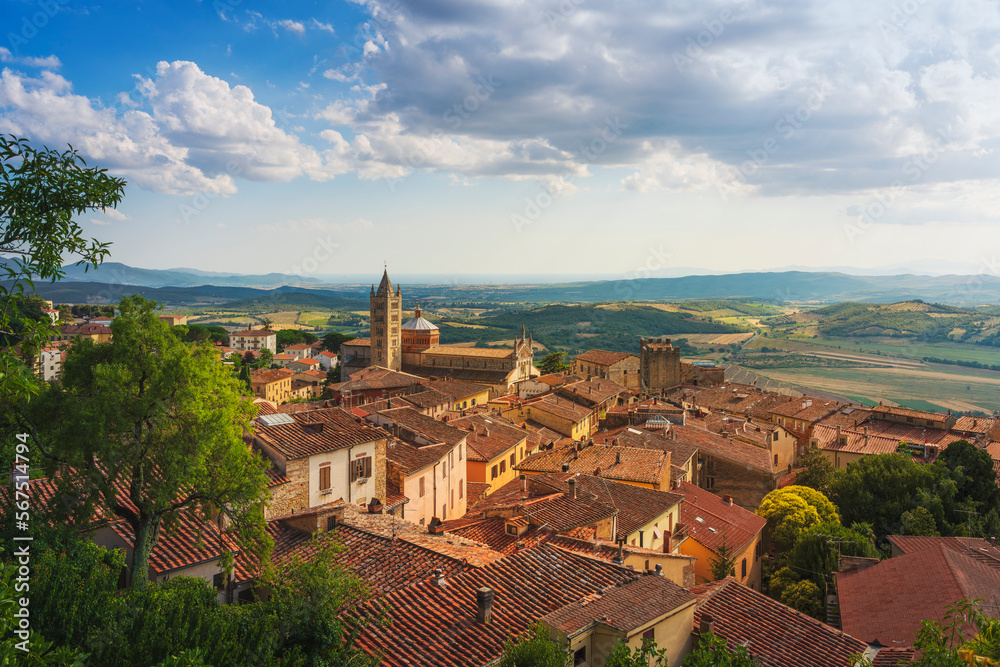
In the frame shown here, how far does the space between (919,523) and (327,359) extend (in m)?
113

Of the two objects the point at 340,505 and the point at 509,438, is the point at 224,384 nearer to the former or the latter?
the point at 340,505

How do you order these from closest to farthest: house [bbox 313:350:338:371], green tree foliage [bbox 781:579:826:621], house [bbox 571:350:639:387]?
green tree foliage [bbox 781:579:826:621] < house [bbox 571:350:639:387] < house [bbox 313:350:338:371]

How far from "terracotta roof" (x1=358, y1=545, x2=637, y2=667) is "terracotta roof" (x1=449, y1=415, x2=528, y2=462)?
16.9m

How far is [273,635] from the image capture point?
9.48 m

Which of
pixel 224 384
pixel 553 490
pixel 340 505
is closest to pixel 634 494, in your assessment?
pixel 553 490

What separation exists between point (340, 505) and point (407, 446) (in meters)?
7.70

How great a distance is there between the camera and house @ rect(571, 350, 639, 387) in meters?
84.5

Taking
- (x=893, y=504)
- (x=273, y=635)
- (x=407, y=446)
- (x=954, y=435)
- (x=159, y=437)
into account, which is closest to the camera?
(x=273, y=635)

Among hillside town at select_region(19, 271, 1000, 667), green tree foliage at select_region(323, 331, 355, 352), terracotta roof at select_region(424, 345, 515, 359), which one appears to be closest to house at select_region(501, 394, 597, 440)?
hillside town at select_region(19, 271, 1000, 667)

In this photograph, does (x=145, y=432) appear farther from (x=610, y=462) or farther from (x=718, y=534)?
(x=718, y=534)

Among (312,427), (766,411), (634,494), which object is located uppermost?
(312,427)

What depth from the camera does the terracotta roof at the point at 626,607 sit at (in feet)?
32.8

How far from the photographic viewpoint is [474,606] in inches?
444

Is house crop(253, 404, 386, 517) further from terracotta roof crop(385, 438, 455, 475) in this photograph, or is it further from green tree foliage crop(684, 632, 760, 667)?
green tree foliage crop(684, 632, 760, 667)
